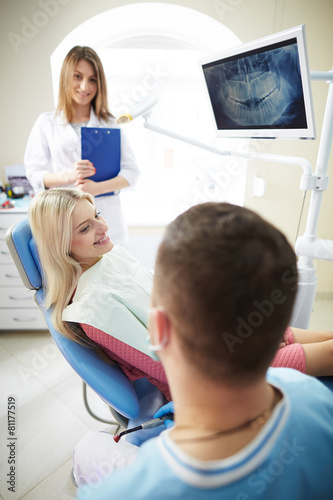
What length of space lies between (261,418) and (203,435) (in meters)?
0.10

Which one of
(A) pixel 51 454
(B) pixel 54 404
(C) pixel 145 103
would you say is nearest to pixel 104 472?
(A) pixel 51 454

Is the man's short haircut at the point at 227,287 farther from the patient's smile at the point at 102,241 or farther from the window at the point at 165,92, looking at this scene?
the window at the point at 165,92

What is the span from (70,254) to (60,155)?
950 mm

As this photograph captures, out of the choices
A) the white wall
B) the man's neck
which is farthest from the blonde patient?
the white wall

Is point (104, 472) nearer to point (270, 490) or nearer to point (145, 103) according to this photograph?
point (270, 490)

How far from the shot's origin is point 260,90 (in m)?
1.12

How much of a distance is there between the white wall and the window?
0.08 m

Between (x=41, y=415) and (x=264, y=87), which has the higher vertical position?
(x=264, y=87)

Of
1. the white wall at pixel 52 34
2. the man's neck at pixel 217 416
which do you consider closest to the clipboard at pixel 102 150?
the white wall at pixel 52 34

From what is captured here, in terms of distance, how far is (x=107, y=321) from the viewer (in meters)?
1.07

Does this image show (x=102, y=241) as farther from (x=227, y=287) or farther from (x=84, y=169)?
(x=227, y=287)

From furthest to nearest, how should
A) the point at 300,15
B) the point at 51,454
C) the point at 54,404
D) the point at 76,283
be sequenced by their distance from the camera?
the point at 300,15, the point at 54,404, the point at 51,454, the point at 76,283

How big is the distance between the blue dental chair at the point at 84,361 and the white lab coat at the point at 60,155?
0.83 meters

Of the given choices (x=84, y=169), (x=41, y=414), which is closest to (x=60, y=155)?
(x=84, y=169)
